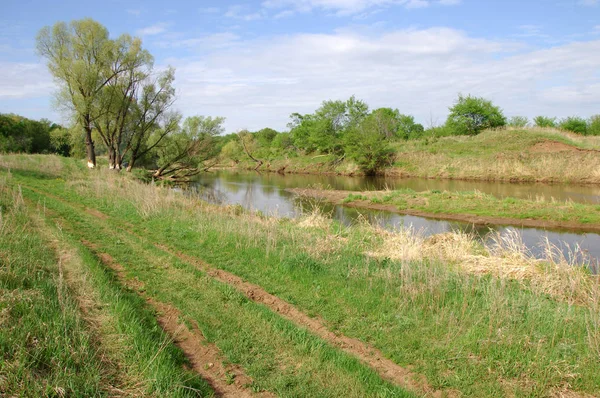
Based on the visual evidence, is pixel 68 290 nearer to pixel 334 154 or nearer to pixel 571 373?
pixel 571 373

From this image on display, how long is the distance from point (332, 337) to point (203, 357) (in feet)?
5.38

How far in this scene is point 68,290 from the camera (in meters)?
5.59

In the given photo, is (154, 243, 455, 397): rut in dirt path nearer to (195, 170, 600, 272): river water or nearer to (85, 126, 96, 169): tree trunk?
(195, 170, 600, 272): river water

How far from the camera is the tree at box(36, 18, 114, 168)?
2808 centimetres

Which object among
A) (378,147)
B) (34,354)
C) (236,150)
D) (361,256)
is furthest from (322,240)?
(236,150)

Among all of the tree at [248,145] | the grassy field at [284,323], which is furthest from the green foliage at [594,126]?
the grassy field at [284,323]

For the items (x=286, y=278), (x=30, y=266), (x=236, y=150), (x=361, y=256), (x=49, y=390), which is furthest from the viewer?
(x=236, y=150)

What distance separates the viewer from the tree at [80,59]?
2808 centimetres

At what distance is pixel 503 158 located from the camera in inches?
1549

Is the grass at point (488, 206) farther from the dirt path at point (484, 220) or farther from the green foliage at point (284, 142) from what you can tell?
the green foliage at point (284, 142)

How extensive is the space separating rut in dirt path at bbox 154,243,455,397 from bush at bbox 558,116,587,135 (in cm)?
5894

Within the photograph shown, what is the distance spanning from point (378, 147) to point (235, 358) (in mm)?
43128

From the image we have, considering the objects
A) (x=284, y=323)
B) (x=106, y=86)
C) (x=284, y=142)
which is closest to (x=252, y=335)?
(x=284, y=323)

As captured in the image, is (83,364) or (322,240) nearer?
(83,364)
